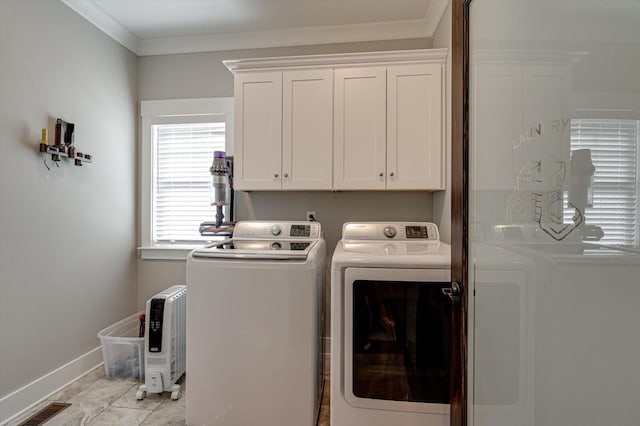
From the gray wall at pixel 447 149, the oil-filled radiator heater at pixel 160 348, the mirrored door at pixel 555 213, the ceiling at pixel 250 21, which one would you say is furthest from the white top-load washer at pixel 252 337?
the ceiling at pixel 250 21

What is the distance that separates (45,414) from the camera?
1.87 meters

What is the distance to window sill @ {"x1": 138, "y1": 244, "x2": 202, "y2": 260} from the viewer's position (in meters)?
2.78

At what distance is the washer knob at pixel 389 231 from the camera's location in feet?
7.04

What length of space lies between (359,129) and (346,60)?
1.62 feet

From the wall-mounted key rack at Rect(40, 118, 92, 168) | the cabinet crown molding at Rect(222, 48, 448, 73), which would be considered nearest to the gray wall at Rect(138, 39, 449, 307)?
the cabinet crown molding at Rect(222, 48, 448, 73)

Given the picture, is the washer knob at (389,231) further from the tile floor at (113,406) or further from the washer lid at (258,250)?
the tile floor at (113,406)

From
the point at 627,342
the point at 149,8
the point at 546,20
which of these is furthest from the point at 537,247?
the point at 149,8

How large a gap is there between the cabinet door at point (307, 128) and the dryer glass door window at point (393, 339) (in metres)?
0.97

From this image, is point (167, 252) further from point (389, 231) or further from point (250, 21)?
point (250, 21)

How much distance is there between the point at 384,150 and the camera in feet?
7.14

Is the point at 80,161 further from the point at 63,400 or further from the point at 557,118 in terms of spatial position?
the point at 557,118

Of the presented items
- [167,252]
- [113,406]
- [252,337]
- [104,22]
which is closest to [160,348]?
[113,406]

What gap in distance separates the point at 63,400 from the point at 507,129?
287 centimetres

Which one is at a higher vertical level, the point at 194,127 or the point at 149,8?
the point at 149,8
